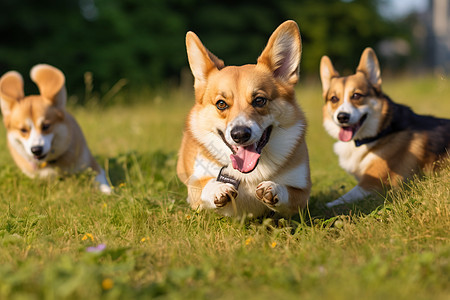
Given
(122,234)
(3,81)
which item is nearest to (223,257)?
(122,234)

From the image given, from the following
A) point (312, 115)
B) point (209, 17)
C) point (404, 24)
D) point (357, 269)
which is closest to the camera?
point (357, 269)

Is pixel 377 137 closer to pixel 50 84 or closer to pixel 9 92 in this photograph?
pixel 50 84

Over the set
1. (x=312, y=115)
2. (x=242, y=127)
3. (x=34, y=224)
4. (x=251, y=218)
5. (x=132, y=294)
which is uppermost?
(x=242, y=127)

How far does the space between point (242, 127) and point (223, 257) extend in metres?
0.81

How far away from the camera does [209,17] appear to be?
55.7 feet

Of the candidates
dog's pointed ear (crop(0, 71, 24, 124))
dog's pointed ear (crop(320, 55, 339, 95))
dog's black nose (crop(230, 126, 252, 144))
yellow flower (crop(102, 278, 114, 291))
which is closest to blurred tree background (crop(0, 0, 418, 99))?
dog's pointed ear (crop(0, 71, 24, 124))

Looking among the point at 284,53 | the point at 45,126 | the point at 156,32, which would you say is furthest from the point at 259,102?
the point at 156,32

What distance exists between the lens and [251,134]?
2.81m

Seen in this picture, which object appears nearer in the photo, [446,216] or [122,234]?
[446,216]

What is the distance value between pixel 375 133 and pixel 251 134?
2151 mm

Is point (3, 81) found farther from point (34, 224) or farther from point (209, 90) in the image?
point (209, 90)

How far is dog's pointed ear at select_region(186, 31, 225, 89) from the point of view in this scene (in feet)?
10.9

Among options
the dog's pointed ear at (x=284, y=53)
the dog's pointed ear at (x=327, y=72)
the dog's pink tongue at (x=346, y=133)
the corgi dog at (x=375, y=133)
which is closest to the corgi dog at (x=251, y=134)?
the dog's pointed ear at (x=284, y=53)

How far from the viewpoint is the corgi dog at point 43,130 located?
444 cm
